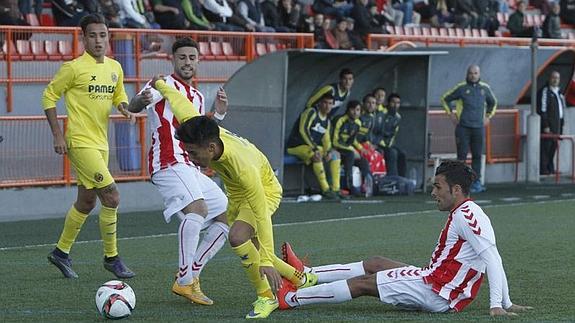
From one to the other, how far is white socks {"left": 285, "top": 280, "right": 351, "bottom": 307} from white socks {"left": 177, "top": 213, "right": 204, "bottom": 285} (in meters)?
0.90

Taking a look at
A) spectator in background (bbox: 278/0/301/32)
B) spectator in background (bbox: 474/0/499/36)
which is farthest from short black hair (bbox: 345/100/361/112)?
spectator in background (bbox: 474/0/499/36)

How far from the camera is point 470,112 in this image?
2041 cm

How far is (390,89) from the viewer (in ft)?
68.6

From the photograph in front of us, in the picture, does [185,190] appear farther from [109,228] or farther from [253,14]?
[253,14]

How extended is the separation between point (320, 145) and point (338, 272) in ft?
34.0

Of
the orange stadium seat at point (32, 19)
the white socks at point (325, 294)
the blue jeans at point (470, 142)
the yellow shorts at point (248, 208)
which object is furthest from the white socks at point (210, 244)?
the blue jeans at point (470, 142)

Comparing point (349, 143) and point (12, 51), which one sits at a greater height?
point (12, 51)

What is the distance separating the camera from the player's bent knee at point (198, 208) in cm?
916

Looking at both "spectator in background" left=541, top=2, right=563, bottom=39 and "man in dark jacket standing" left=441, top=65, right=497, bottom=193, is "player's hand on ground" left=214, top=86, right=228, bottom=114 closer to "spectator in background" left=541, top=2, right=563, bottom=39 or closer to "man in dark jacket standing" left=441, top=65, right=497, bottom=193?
"man in dark jacket standing" left=441, top=65, right=497, bottom=193

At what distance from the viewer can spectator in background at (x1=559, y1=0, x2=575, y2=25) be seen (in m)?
30.1

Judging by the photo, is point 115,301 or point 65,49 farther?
point 65,49

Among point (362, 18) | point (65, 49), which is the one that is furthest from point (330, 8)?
point (65, 49)

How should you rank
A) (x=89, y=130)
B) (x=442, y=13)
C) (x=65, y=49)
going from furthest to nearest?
1. (x=442, y=13)
2. (x=65, y=49)
3. (x=89, y=130)

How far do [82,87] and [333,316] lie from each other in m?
3.26
